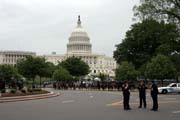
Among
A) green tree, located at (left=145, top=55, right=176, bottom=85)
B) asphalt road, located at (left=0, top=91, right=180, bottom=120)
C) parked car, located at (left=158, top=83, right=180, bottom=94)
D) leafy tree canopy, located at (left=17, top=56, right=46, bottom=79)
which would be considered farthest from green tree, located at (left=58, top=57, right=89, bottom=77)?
asphalt road, located at (left=0, top=91, right=180, bottom=120)

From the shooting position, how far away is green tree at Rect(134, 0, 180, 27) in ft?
155

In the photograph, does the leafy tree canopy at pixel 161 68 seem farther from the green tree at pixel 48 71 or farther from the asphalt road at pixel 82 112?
the asphalt road at pixel 82 112

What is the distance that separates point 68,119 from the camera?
20.5 metres

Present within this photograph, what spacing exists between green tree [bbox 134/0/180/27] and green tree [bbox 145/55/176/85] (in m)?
30.4

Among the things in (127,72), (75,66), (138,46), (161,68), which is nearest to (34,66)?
(138,46)

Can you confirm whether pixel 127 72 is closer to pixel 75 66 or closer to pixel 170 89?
pixel 170 89

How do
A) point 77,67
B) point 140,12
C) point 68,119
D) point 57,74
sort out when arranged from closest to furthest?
1. point 68,119
2. point 140,12
3. point 57,74
4. point 77,67

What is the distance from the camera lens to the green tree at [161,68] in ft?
262

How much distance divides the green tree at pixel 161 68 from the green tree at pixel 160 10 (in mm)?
30406

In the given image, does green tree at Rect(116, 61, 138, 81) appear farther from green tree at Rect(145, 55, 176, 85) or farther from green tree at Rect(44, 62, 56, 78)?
green tree at Rect(44, 62, 56, 78)

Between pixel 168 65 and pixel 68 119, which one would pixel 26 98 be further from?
pixel 168 65

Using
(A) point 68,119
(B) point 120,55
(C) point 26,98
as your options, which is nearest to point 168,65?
(B) point 120,55

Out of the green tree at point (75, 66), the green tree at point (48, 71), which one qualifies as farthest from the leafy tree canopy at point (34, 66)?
the green tree at point (75, 66)

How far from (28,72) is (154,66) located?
36.5 meters
